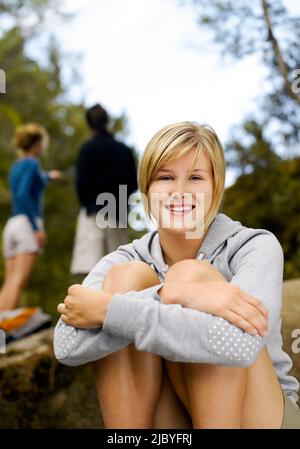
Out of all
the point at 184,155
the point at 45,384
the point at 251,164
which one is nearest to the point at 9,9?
the point at 251,164

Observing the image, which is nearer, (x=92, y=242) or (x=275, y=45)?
(x=275, y=45)

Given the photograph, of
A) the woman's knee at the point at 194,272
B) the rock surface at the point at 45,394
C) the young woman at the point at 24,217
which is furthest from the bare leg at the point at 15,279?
the woman's knee at the point at 194,272

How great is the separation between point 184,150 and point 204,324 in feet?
1.65

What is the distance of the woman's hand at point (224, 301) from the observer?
1.52 meters

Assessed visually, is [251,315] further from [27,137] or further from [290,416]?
[27,137]

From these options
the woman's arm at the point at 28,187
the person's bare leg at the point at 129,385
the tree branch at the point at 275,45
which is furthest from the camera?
the woman's arm at the point at 28,187

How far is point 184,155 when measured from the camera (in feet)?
5.94

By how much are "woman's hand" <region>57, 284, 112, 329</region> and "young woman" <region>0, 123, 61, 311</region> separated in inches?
134

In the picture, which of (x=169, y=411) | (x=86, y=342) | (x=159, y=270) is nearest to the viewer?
(x=86, y=342)

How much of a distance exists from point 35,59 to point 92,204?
13228 mm

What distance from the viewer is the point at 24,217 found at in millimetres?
5039

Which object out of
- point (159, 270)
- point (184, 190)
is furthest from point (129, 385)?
point (184, 190)

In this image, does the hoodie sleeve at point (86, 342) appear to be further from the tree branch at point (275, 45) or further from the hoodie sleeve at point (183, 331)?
the tree branch at point (275, 45)

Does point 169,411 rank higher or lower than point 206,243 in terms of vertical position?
lower
